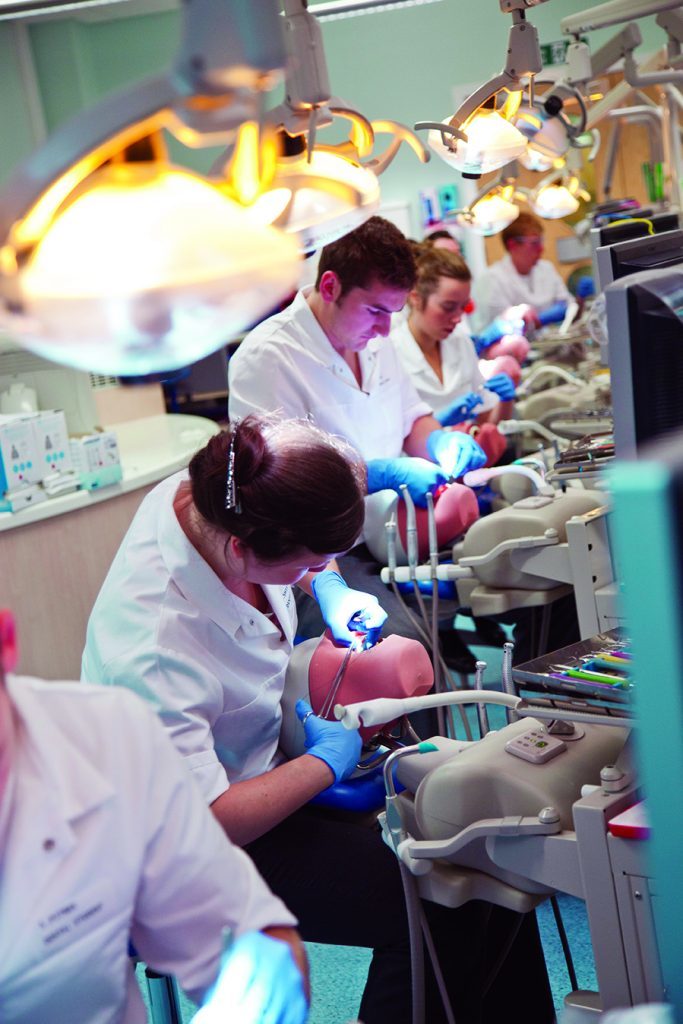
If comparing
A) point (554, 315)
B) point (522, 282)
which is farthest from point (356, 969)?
point (522, 282)

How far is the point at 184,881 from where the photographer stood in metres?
1.16

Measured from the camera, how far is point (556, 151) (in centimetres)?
393

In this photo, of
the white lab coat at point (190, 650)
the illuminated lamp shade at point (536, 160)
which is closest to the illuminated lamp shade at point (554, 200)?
the illuminated lamp shade at point (536, 160)

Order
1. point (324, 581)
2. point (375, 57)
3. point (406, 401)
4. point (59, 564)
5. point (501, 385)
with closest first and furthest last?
1. point (324, 581)
2. point (406, 401)
3. point (59, 564)
4. point (501, 385)
5. point (375, 57)

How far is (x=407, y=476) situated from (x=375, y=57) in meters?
6.16

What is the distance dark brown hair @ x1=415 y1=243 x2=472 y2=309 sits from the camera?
393cm

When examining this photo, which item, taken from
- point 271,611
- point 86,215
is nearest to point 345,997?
point 271,611

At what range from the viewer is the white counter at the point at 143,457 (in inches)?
142

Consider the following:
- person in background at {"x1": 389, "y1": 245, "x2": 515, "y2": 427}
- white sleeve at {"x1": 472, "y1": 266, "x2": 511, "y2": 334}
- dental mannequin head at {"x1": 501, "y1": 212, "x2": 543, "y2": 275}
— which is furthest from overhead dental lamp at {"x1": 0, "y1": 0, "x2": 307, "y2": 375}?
white sleeve at {"x1": 472, "y1": 266, "x2": 511, "y2": 334}

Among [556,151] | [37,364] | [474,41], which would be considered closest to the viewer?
[556,151]

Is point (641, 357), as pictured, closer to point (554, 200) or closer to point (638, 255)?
point (638, 255)

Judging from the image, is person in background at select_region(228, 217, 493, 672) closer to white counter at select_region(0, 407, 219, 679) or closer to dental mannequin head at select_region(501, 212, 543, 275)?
white counter at select_region(0, 407, 219, 679)

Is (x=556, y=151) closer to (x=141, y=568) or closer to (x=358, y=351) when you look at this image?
(x=358, y=351)

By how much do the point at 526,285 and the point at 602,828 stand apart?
6.10 metres
